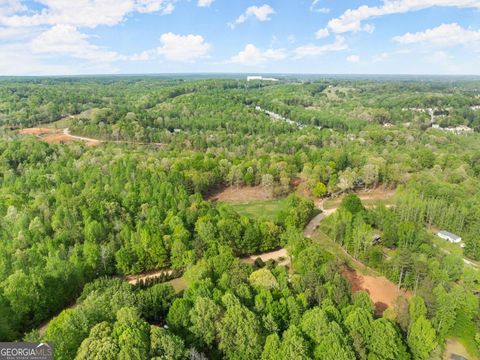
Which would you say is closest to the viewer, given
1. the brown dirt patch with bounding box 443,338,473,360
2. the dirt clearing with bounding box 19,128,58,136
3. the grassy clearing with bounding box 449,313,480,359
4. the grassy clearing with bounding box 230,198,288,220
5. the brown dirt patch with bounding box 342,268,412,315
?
the brown dirt patch with bounding box 443,338,473,360

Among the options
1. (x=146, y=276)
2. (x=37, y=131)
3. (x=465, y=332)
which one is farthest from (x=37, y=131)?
(x=465, y=332)

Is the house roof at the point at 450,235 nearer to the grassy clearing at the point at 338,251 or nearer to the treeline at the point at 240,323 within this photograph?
the grassy clearing at the point at 338,251

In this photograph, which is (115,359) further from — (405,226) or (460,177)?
(460,177)

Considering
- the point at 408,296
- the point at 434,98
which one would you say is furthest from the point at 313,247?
the point at 434,98

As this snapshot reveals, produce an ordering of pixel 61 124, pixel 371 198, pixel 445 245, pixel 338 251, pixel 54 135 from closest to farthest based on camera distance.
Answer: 1. pixel 445 245
2. pixel 338 251
3. pixel 371 198
4. pixel 54 135
5. pixel 61 124

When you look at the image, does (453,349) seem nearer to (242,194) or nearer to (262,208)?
(262,208)

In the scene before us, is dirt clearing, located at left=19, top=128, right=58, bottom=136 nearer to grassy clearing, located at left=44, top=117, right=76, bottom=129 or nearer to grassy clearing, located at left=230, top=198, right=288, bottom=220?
grassy clearing, located at left=44, top=117, right=76, bottom=129

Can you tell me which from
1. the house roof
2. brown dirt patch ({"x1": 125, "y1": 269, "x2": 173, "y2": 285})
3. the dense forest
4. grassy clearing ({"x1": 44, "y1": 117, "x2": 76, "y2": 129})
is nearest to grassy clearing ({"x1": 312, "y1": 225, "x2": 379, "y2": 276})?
the dense forest
